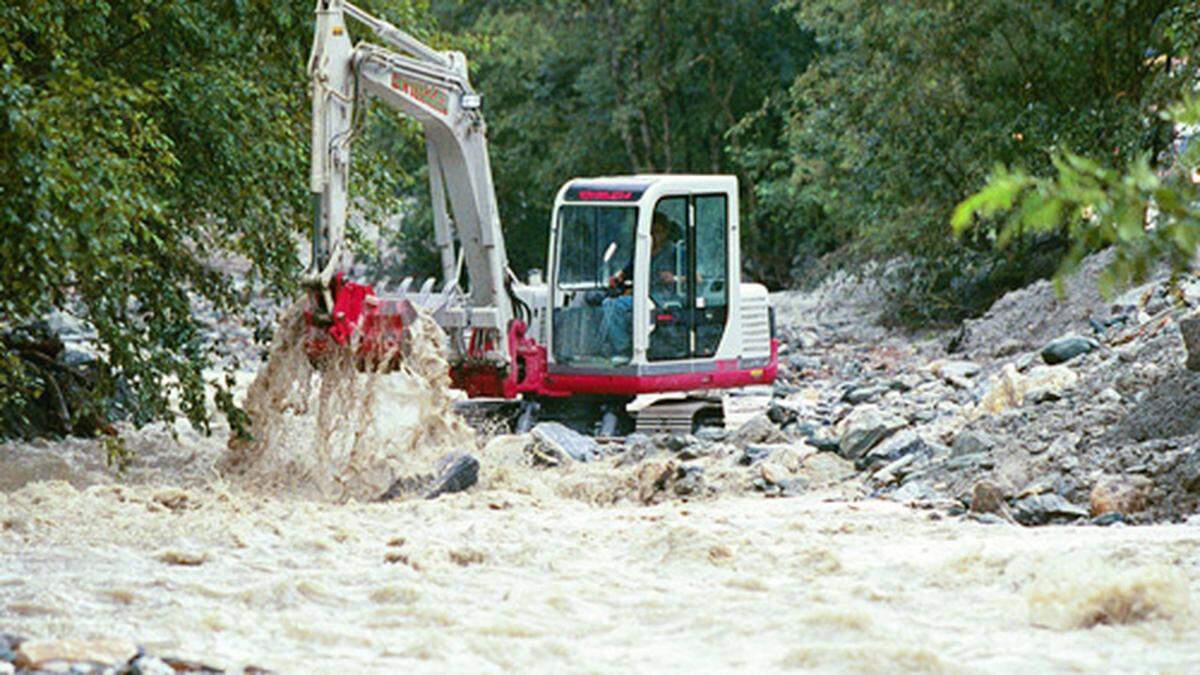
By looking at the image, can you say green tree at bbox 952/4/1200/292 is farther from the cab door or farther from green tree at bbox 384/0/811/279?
green tree at bbox 384/0/811/279

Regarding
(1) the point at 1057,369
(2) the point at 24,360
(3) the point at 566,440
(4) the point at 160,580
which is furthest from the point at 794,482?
(2) the point at 24,360

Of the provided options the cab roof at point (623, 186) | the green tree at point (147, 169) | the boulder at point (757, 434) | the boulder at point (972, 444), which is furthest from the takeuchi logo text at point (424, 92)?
the boulder at point (972, 444)

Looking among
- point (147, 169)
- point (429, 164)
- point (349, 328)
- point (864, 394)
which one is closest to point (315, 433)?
point (349, 328)

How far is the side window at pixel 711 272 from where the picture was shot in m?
15.9

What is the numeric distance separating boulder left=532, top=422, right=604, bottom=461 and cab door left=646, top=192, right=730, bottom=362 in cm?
137

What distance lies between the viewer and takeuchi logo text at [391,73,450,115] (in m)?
13.7

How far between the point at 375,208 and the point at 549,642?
8.30 m

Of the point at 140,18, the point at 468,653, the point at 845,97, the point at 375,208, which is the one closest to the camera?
the point at 468,653

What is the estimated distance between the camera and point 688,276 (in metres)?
15.9

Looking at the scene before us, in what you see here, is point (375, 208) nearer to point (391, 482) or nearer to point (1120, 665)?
point (391, 482)

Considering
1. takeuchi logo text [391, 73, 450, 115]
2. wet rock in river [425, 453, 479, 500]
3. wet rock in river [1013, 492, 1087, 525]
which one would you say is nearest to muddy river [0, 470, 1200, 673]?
wet rock in river [1013, 492, 1087, 525]

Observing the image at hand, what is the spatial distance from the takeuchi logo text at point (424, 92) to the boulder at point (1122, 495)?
6.05 meters

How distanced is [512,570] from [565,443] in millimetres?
4970

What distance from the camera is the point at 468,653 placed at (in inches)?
291
